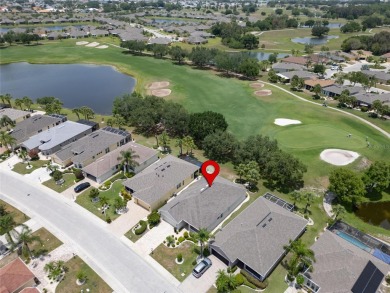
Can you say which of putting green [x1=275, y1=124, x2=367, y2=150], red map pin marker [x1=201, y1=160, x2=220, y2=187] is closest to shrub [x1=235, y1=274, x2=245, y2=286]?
red map pin marker [x1=201, y1=160, x2=220, y2=187]

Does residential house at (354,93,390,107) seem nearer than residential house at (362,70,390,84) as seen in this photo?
Yes

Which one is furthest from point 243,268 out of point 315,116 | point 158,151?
point 315,116

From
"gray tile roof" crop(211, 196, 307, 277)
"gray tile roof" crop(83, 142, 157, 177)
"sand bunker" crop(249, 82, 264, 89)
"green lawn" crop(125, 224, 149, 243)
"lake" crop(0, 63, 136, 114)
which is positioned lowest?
"lake" crop(0, 63, 136, 114)

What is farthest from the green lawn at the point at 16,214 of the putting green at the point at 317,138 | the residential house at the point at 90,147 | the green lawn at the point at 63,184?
the putting green at the point at 317,138

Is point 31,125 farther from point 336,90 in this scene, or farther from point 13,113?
point 336,90

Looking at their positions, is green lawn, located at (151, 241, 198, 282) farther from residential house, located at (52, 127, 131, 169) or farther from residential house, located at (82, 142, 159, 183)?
residential house, located at (52, 127, 131, 169)

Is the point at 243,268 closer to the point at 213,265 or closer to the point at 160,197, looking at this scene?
the point at 213,265

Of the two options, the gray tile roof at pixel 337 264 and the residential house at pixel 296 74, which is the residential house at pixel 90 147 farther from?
the residential house at pixel 296 74
